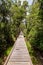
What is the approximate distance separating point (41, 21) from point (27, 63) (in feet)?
25.6

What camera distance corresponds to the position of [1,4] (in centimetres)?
1955

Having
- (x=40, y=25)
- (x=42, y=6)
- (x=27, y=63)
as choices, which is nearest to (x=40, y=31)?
(x=40, y=25)

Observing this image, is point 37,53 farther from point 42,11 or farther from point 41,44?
point 42,11

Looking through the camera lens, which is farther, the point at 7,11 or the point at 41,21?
the point at 7,11

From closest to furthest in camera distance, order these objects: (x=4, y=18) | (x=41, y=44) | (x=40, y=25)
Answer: (x=41, y=44), (x=40, y=25), (x=4, y=18)

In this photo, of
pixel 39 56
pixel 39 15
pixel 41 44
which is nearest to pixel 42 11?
pixel 39 15

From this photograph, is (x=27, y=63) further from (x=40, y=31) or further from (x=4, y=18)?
(x=4, y=18)

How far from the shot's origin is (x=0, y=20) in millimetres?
19406

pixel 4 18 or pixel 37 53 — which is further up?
pixel 4 18

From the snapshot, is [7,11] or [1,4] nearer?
[1,4]

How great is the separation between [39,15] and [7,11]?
5.28 meters

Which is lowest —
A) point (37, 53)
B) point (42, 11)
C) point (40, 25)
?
point (37, 53)

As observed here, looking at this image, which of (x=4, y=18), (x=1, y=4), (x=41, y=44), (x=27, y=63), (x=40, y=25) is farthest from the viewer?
(x=4, y=18)

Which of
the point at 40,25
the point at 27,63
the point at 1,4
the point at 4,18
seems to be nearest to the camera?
the point at 27,63
